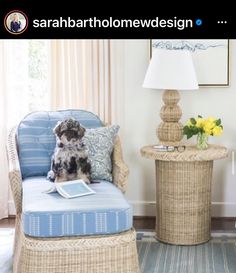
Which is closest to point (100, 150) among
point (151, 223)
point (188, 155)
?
point (188, 155)

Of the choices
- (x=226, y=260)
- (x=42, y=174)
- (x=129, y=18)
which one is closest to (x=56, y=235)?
(x=42, y=174)

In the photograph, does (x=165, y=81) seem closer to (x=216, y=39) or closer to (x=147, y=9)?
(x=147, y=9)

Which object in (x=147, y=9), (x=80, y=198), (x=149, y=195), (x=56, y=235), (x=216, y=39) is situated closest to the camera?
(x=56, y=235)

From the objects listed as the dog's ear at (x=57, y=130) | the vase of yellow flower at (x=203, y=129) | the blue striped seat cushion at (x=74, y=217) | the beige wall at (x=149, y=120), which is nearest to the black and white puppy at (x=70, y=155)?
the dog's ear at (x=57, y=130)

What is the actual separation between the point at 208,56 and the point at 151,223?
1.35 metres

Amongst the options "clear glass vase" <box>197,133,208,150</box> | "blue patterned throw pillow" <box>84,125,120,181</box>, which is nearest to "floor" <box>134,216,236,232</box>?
"clear glass vase" <box>197,133,208,150</box>

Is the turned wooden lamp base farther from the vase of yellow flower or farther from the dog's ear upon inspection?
the dog's ear

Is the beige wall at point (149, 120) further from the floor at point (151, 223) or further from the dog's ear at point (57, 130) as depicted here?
the dog's ear at point (57, 130)

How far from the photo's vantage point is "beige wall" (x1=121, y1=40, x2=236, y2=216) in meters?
4.03

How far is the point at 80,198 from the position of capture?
2.86 meters

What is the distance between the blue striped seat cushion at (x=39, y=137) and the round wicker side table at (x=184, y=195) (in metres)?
0.53

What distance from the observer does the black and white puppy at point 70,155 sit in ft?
10.3

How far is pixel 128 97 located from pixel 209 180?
967 mm

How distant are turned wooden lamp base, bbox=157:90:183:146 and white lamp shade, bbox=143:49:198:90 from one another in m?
0.19
